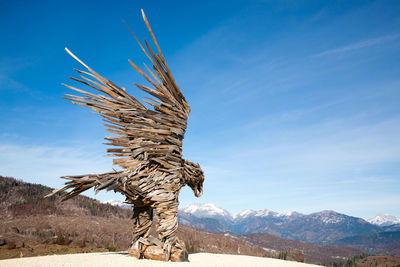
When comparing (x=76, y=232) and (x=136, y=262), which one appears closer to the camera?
(x=136, y=262)

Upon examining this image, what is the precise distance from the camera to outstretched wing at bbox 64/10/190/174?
9.87 metres

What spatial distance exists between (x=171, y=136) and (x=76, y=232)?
14.9m

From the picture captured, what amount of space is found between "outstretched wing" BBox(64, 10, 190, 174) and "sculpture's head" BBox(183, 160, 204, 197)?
0.75 m

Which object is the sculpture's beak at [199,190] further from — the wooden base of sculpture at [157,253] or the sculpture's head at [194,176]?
the wooden base of sculpture at [157,253]

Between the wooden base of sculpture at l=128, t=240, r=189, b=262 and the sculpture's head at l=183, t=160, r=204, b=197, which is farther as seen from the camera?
the sculpture's head at l=183, t=160, r=204, b=197

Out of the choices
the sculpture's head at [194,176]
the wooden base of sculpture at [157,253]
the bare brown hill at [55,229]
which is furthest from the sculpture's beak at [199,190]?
the bare brown hill at [55,229]

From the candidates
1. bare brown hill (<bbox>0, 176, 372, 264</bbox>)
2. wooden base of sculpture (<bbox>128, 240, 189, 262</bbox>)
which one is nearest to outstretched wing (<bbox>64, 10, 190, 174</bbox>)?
wooden base of sculpture (<bbox>128, 240, 189, 262</bbox>)

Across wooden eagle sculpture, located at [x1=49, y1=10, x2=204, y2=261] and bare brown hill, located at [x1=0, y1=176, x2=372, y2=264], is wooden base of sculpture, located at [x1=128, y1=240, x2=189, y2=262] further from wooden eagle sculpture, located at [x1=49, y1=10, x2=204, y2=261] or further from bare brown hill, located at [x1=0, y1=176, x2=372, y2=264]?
bare brown hill, located at [x1=0, y1=176, x2=372, y2=264]

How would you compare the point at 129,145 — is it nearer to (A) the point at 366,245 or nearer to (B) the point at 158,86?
(B) the point at 158,86

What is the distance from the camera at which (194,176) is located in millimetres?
11602

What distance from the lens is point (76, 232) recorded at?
2016 cm

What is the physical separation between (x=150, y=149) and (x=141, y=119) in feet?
4.18

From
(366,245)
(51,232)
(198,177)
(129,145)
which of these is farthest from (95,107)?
(366,245)

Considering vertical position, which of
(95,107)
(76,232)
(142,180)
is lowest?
(76,232)
